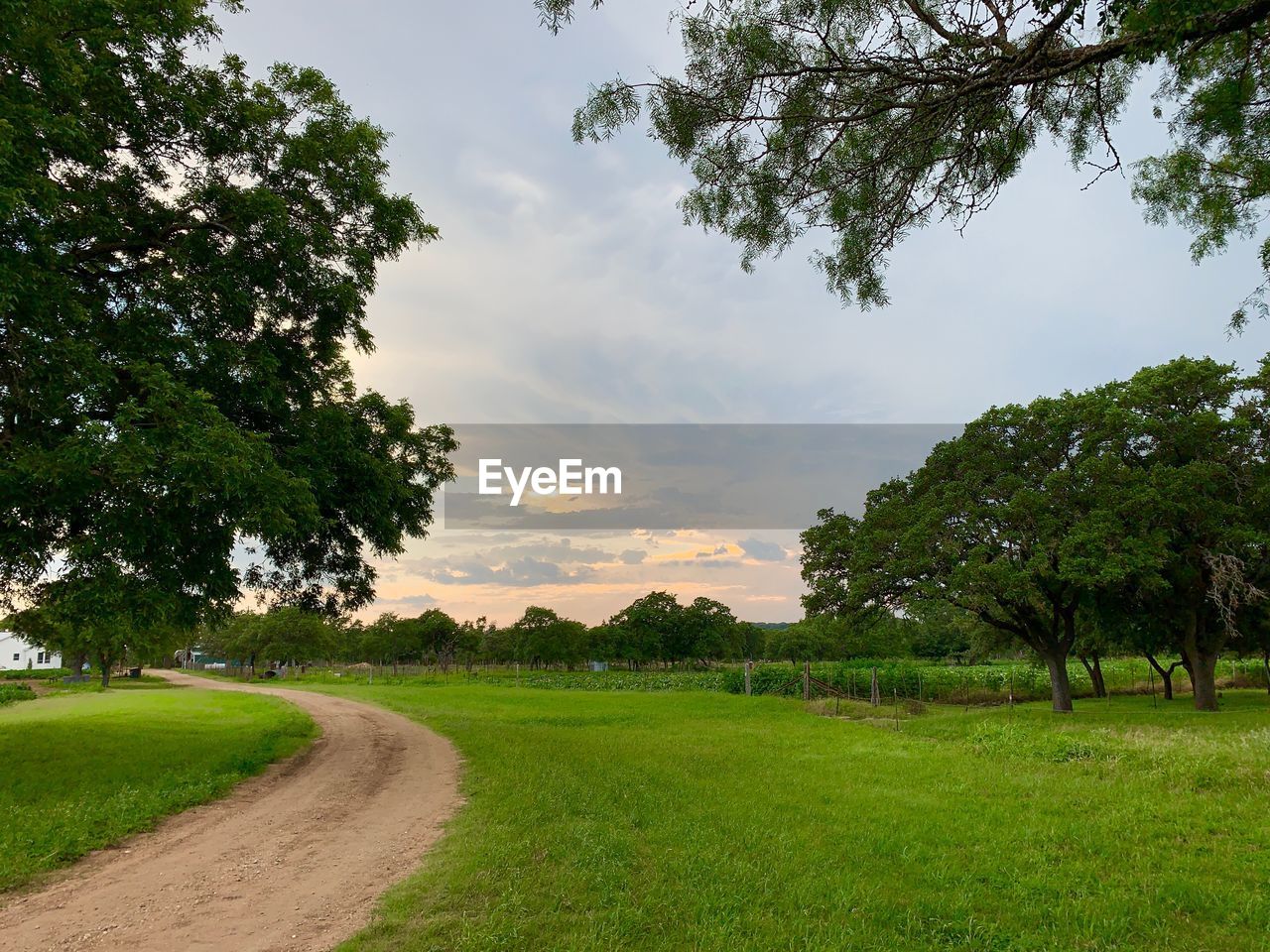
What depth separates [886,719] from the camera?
82.7ft

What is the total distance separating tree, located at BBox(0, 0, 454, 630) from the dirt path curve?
11.7 ft

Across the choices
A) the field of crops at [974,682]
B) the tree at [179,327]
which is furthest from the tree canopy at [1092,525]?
the tree at [179,327]

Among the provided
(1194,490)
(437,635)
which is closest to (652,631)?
(437,635)

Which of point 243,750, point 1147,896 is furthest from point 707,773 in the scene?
point 243,750

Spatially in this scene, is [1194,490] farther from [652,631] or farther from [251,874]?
[652,631]

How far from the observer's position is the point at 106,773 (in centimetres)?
1201

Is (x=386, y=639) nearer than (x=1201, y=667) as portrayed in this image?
No

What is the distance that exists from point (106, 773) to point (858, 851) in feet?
43.4

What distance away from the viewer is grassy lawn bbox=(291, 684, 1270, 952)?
5.28 metres

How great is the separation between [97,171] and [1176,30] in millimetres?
15475

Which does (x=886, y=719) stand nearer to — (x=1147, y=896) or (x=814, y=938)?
(x=1147, y=896)

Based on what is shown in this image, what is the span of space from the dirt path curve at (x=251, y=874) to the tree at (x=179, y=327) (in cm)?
356

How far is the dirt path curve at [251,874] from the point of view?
5.30 meters

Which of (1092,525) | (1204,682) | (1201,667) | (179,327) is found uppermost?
(179,327)
